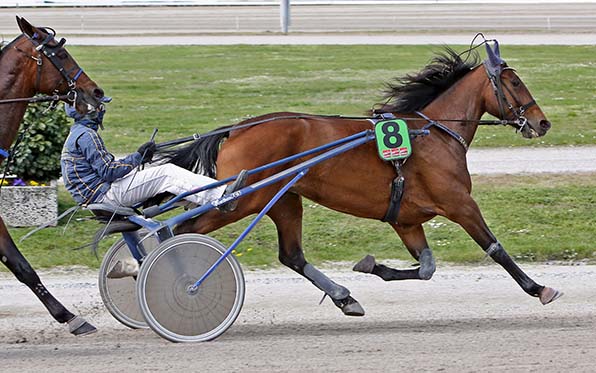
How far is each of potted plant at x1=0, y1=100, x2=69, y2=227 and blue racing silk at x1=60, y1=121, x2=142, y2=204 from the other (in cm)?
329

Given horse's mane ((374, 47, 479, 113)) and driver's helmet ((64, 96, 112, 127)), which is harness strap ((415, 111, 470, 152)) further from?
driver's helmet ((64, 96, 112, 127))

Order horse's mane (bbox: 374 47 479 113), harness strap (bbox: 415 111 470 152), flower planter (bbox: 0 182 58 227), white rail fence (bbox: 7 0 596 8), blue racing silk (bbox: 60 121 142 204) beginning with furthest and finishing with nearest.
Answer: white rail fence (bbox: 7 0 596 8) → flower planter (bbox: 0 182 58 227) → horse's mane (bbox: 374 47 479 113) → harness strap (bbox: 415 111 470 152) → blue racing silk (bbox: 60 121 142 204)

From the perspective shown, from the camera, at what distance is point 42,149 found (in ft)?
30.3

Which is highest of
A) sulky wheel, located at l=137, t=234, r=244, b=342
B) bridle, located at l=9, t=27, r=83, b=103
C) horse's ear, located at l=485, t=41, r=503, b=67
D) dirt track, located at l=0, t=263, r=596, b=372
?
bridle, located at l=9, t=27, r=83, b=103

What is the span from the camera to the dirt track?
549 centimetres

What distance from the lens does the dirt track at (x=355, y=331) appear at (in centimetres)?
549

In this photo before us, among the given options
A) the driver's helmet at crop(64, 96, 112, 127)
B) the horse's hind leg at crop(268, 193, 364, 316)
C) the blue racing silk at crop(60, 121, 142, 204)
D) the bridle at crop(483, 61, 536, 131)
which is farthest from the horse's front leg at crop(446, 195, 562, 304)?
the driver's helmet at crop(64, 96, 112, 127)

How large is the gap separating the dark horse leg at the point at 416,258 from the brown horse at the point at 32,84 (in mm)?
1879

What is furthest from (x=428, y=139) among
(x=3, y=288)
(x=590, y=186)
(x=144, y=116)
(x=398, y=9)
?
(x=398, y=9)

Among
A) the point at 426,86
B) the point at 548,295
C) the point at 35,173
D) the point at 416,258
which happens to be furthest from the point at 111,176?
the point at 35,173

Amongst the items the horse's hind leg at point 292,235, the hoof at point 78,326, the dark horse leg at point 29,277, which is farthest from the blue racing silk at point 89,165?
the horse's hind leg at point 292,235

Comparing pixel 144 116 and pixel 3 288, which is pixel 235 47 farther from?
pixel 3 288

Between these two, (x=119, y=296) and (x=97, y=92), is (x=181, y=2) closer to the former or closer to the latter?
(x=119, y=296)

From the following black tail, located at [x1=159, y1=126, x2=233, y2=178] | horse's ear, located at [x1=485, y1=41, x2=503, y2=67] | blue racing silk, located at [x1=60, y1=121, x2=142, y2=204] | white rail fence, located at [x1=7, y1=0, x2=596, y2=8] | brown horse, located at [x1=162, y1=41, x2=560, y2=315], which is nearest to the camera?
blue racing silk, located at [x1=60, y1=121, x2=142, y2=204]
